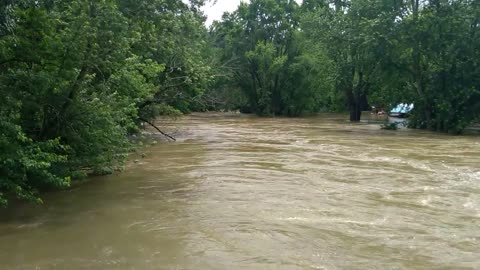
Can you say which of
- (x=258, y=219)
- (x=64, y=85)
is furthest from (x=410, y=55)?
(x=64, y=85)

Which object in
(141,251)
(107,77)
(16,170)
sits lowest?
(141,251)

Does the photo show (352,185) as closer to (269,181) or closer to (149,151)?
(269,181)

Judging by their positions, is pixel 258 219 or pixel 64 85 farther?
pixel 64 85

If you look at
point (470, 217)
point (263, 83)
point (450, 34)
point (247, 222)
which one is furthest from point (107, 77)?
point (263, 83)

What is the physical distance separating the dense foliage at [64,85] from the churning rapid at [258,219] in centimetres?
81

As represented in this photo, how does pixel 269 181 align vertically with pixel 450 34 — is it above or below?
below

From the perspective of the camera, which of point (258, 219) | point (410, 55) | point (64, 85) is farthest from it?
point (410, 55)

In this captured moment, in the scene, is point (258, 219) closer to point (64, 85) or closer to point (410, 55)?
point (64, 85)

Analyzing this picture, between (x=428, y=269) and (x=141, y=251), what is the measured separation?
353 cm

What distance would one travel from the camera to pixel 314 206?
921 cm

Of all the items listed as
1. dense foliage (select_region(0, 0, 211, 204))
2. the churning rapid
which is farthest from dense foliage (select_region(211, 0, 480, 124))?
dense foliage (select_region(0, 0, 211, 204))

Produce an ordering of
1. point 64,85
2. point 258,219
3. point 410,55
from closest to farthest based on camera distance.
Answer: point 258,219
point 64,85
point 410,55

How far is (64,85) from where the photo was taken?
354 inches

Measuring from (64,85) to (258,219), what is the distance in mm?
4107
